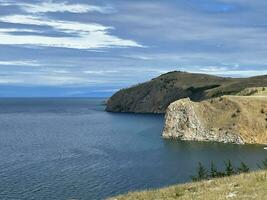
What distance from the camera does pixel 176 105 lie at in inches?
5413

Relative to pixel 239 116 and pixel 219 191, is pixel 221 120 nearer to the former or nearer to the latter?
pixel 239 116

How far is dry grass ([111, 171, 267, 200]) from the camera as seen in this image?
2606cm

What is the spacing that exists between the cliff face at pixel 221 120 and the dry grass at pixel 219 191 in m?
93.0

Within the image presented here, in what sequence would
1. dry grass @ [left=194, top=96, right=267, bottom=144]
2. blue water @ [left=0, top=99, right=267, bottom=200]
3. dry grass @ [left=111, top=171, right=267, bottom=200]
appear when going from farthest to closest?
1. dry grass @ [left=194, top=96, right=267, bottom=144]
2. blue water @ [left=0, top=99, right=267, bottom=200]
3. dry grass @ [left=111, top=171, right=267, bottom=200]

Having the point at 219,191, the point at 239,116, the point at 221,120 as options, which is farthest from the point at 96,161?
the point at 219,191

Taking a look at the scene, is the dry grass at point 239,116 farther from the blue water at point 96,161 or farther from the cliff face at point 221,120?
the blue water at point 96,161

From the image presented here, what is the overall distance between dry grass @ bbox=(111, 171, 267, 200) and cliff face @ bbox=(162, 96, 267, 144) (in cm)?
9299

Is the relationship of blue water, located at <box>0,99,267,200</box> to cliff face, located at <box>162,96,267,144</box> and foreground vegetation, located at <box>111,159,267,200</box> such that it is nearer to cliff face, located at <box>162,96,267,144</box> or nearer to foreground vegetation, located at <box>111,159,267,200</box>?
cliff face, located at <box>162,96,267,144</box>

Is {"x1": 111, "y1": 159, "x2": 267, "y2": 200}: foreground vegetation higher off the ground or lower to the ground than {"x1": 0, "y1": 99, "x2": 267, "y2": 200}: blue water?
higher

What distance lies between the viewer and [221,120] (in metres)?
130

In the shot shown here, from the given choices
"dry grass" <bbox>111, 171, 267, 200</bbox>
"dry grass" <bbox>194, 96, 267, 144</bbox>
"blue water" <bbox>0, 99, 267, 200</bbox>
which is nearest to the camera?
"dry grass" <bbox>111, 171, 267, 200</bbox>

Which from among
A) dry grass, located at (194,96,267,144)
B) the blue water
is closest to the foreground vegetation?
the blue water

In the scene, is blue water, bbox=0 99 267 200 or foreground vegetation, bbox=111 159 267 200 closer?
foreground vegetation, bbox=111 159 267 200

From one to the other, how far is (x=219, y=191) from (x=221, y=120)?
340ft
